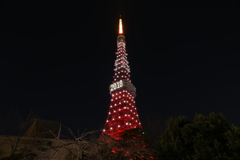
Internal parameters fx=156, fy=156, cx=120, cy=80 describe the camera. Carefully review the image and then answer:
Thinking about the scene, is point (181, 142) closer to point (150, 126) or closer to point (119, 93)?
point (150, 126)

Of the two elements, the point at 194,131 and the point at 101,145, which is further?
the point at 194,131

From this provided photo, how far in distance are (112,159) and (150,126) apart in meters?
12.4

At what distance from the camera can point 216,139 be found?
5461 mm

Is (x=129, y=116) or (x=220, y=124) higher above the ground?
(x=129, y=116)

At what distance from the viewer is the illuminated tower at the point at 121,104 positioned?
2797cm

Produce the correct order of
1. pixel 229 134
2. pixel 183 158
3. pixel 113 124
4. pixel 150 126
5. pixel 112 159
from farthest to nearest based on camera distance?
pixel 113 124
pixel 150 126
pixel 183 158
pixel 229 134
pixel 112 159

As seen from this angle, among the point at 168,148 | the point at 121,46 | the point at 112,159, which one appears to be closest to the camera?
the point at 112,159

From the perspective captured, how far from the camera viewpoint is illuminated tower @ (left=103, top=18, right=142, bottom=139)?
2797 centimetres

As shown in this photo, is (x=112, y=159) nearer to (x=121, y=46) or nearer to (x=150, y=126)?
(x=150, y=126)

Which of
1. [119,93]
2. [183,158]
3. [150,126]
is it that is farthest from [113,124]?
[183,158]

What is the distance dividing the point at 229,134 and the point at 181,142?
172 centimetres

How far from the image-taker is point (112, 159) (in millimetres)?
4164

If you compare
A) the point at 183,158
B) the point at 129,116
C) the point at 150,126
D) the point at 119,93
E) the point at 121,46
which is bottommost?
the point at 183,158

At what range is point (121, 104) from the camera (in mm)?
31844
